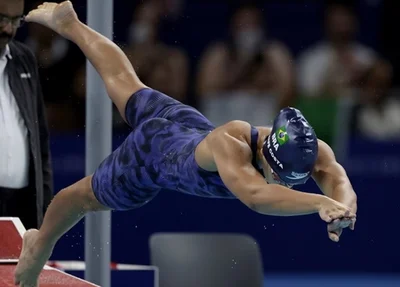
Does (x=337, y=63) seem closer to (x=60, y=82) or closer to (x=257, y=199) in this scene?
(x=60, y=82)

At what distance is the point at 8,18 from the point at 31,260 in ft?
4.72

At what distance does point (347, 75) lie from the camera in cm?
940

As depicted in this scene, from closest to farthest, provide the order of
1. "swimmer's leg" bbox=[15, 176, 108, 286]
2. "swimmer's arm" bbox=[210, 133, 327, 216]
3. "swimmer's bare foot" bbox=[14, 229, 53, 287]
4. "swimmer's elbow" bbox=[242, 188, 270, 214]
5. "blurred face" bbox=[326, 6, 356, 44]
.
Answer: "swimmer's arm" bbox=[210, 133, 327, 216]
"swimmer's elbow" bbox=[242, 188, 270, 214]
"swimmer's bare foot" bbox=[14, 229, 53, 287]
"swimmer's leg" bbox=[15, 176, 108, 286]
"blurred face" bbox=[326, 6, 356, 44]

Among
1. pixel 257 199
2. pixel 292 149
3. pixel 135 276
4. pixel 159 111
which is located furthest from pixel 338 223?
pixel 135 276

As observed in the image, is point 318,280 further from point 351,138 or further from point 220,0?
point 220,0

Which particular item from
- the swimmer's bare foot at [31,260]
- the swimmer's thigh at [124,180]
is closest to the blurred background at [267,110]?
the swimmer's bare foot at [31,260]

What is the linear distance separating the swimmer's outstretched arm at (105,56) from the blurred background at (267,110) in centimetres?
251

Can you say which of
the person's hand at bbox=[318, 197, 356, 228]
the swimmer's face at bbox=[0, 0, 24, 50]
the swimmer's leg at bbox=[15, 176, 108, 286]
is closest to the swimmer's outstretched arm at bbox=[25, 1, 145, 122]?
the swimmer's face at bbox=[0, 0, 24, 50]

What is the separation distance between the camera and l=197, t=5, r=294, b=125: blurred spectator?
8.94 m

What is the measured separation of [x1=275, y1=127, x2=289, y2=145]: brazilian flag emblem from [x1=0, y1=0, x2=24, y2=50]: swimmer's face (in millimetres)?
2042

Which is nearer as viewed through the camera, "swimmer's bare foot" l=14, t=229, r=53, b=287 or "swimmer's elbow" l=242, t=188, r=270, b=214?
"swimmer's elbow" l=242, t=188, r=270, b=214

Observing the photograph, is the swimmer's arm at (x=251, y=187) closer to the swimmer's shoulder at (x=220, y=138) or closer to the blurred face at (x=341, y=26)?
the swimmer's shoulder at (x=220, y=138)

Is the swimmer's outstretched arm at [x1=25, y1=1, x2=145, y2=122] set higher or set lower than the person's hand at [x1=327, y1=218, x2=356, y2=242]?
higher

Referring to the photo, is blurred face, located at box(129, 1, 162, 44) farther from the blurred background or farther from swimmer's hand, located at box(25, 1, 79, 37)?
swimmer's hand, located at box(25, 1, 79, 37)
